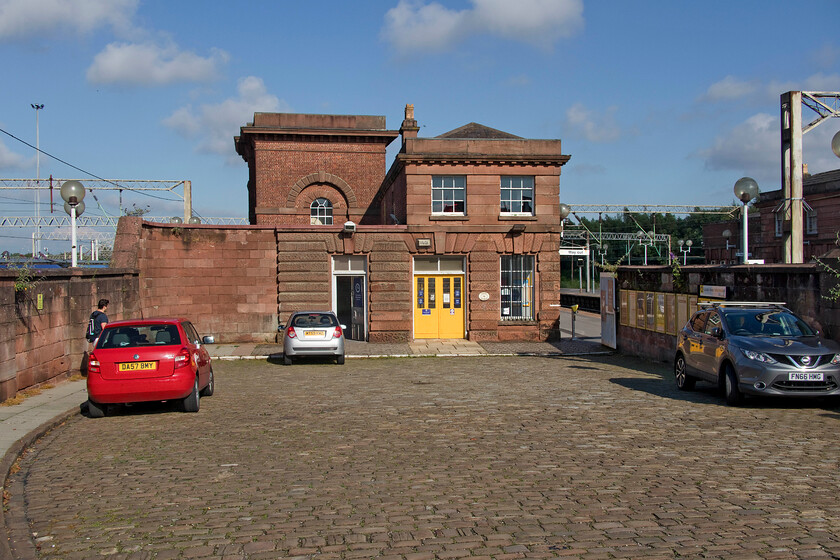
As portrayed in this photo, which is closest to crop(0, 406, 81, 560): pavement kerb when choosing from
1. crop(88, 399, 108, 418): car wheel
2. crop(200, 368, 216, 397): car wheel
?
crop(88, 399, 108, 418): car wheel

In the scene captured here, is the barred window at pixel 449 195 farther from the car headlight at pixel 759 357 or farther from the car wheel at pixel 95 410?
the car wheel at pixel 95 410

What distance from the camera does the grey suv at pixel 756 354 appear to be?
11.9m

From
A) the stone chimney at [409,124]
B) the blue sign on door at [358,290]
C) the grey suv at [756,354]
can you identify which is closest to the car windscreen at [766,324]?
the grey suv at [756,354]

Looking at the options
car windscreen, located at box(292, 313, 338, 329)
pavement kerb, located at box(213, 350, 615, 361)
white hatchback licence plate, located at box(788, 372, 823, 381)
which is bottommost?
pavement kerb, located at box(213, 350, 615, 361)

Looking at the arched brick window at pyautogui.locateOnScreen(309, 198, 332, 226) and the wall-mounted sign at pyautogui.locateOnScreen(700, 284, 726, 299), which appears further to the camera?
the arched brick window at pyautogui.locateOnScreen(309, 198, 332, 226)

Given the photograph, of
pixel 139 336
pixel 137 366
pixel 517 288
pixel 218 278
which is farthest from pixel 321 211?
pixel 137 366

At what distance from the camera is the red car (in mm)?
11867

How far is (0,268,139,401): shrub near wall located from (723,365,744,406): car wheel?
39.5 feet

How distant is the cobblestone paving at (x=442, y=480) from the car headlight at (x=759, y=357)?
0.78m

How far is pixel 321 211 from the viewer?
125 ft

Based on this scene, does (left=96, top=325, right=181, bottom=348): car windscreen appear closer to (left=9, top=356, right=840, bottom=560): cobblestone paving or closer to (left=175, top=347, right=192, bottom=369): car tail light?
(left=175, top=347, right=192, bottom=369): car tail light

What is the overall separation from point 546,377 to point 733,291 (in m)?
4.71

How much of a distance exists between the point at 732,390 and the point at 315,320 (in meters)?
11.7

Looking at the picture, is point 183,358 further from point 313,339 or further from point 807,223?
point 807,223
